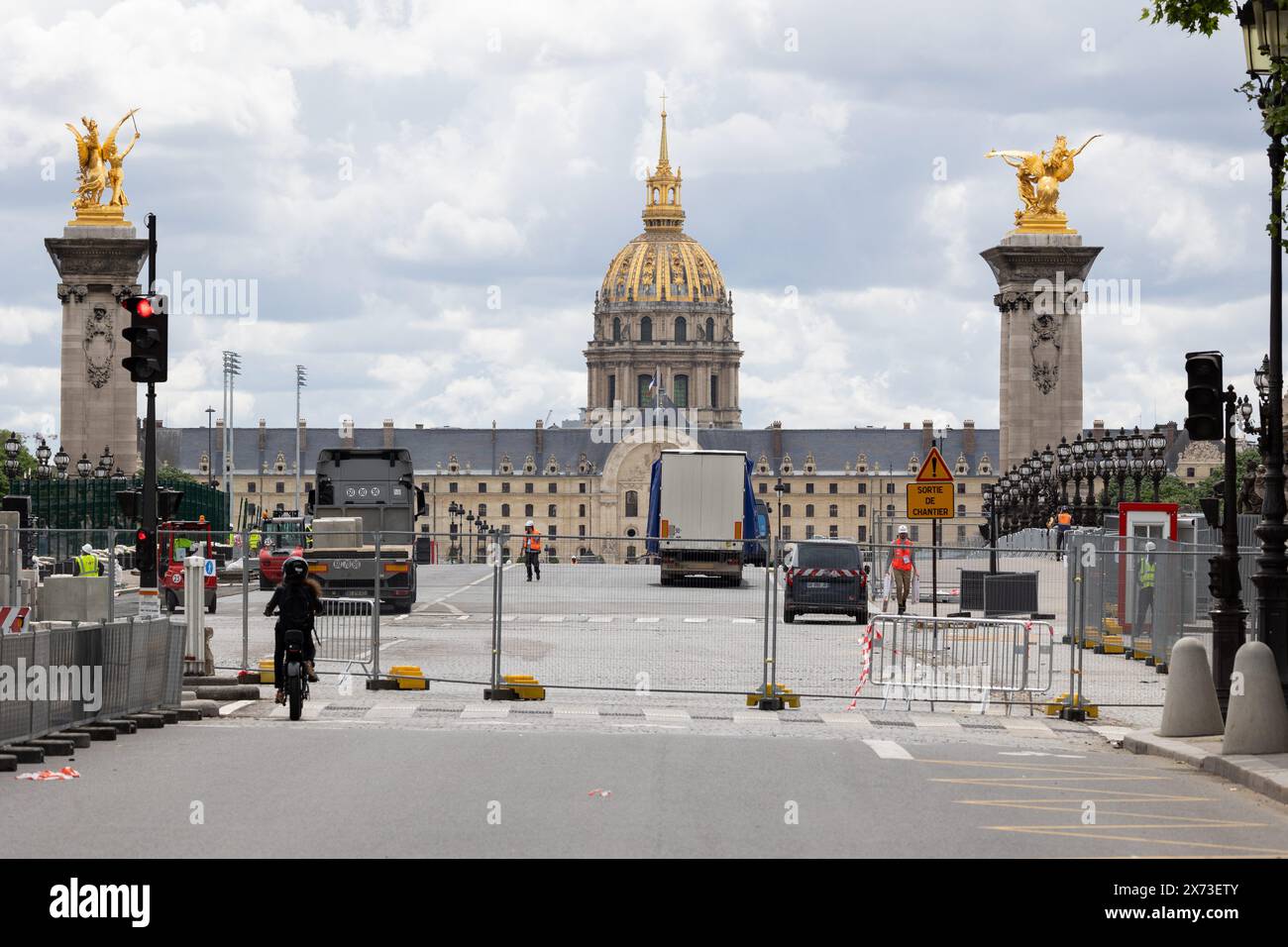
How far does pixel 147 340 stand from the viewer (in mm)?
26375

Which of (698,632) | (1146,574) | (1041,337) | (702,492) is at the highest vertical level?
(1041,337)

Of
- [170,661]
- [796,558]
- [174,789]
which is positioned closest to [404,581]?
[796,558]

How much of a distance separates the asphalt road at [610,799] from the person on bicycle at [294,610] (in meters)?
1.17

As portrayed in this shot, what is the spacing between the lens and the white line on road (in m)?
21.3

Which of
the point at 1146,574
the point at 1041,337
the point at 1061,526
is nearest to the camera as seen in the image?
the point at 1146,574

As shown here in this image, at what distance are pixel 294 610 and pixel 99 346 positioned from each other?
268 feet

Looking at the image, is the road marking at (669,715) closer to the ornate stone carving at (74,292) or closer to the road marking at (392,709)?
the road marking at (392,709)

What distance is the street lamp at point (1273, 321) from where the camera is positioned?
Result: 707 inches

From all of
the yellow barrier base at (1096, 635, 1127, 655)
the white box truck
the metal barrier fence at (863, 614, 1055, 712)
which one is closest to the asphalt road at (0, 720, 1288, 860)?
the metal barrier fence at (863, 614, 1055, 712)

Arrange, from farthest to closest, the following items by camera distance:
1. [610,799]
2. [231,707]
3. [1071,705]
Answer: [1071,705] < [231,707] < [610,799]

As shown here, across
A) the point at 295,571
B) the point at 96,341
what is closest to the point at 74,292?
the point at 96,341

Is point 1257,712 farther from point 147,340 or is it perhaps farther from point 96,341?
point 96,341

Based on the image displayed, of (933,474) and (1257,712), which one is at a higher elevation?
(933,474)

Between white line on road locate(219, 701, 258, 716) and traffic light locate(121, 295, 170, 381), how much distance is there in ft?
17.7
